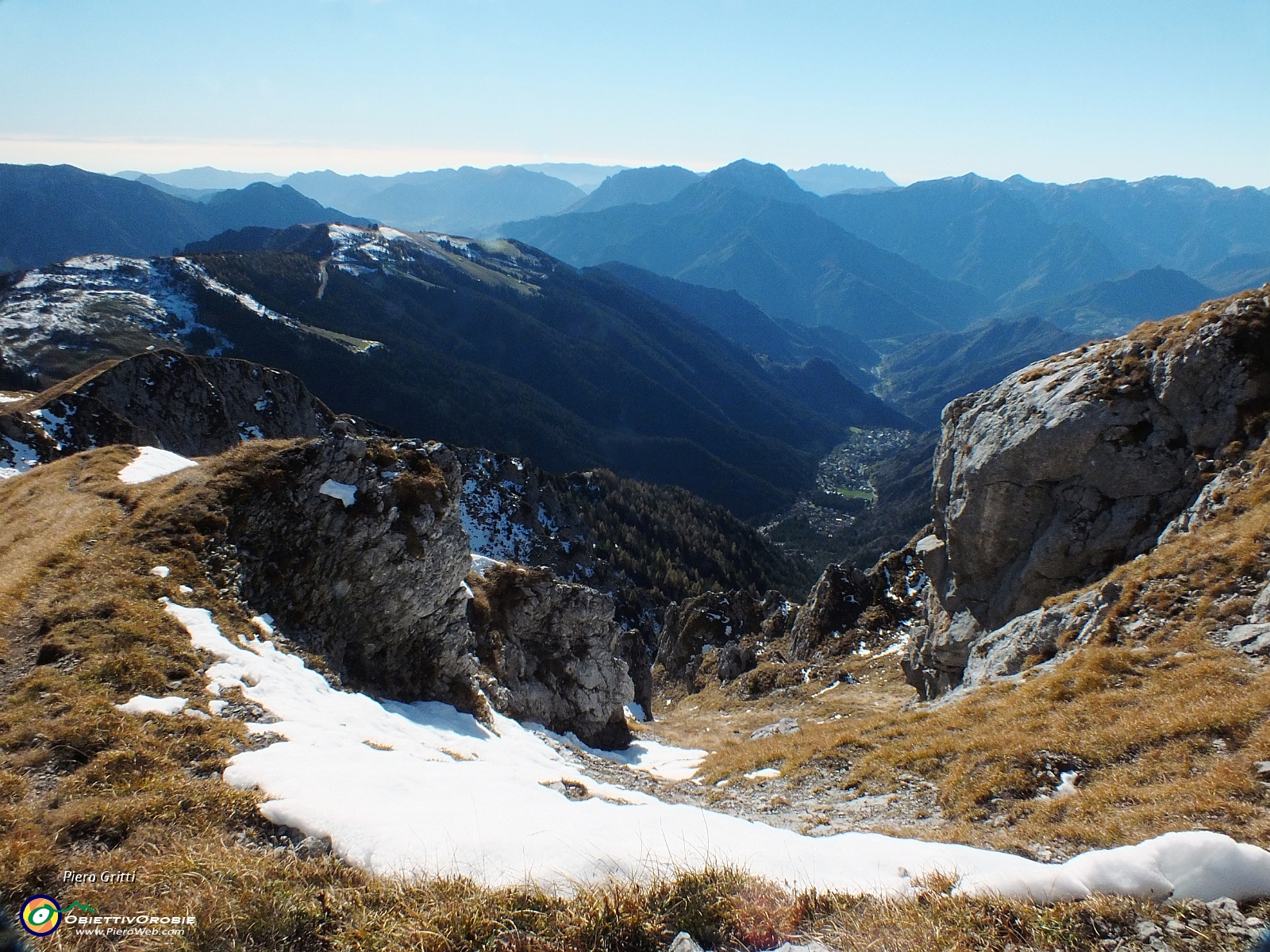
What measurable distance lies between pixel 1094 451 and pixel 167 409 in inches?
3819

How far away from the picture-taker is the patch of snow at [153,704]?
10.9 metres

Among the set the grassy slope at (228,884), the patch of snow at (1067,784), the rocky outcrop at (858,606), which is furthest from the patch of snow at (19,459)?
the rocky outcrop at (858,606)

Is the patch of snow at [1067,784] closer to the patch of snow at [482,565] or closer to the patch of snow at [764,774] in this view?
the patch of snow at [764,774]

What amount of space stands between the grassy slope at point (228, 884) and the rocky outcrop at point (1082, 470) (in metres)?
15.6

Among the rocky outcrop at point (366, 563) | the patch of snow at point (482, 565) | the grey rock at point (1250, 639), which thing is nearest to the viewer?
the grey rock at point (1250, 639)

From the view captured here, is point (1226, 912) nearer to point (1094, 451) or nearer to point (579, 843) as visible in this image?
point (579, 843)

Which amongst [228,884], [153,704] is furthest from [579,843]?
[153,704]

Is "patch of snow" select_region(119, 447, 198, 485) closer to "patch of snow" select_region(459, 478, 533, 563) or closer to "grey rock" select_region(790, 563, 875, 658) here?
"grey rock" select_region(790, 563, 875, 658)

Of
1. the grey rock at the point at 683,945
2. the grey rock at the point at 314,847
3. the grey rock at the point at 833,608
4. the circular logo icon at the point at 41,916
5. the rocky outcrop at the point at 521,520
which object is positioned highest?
the grey rock at the point at 683,945

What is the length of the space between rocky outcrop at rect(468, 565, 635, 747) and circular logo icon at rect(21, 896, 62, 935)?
2651cm

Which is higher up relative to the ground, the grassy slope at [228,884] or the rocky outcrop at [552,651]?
the grassy slope at [228,884]

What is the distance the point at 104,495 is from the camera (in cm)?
2291

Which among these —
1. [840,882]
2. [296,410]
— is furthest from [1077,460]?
[296,410]

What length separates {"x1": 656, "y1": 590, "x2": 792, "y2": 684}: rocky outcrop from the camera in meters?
75.0
